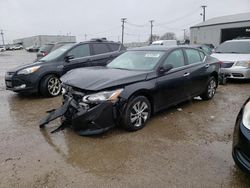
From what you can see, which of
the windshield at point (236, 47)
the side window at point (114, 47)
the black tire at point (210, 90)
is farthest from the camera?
the windshield at point (236, 47)

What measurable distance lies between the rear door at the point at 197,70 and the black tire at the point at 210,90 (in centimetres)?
25

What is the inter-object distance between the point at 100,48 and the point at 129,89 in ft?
14.7

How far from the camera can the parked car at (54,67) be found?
7.26 metres

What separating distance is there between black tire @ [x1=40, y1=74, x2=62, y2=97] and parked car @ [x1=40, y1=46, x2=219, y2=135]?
2.46m

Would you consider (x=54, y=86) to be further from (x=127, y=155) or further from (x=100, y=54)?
(x=127, y=155)

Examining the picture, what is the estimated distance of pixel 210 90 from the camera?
23.1 ft

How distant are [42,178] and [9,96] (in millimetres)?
5370

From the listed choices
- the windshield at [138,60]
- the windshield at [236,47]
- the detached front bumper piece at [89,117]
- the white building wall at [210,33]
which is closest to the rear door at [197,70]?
the windshield at [138,60]

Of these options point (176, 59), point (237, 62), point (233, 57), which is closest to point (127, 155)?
point (176, 59)

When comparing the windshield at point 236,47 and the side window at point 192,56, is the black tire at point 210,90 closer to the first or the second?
the side window at point 192,56

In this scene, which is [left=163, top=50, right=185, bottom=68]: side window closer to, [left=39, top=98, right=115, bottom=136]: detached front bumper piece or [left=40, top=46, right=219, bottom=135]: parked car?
[left=40, top=46, right=219, bottom=135]: parked car

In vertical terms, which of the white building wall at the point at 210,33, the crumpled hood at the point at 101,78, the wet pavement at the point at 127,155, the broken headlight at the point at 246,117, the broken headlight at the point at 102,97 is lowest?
the wet pavement at the point at 127,155

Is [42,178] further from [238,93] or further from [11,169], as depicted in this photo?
[238,93]

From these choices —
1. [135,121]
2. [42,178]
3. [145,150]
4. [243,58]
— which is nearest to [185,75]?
[135,121]
